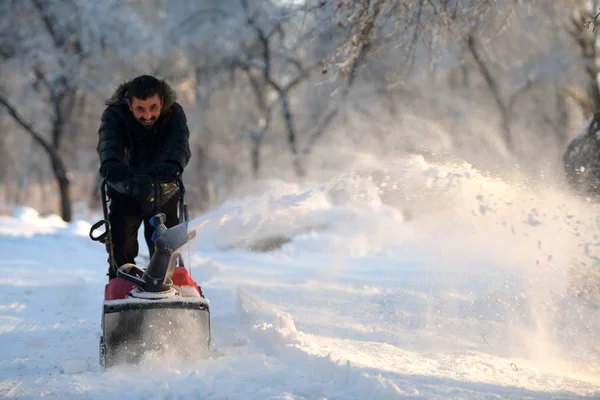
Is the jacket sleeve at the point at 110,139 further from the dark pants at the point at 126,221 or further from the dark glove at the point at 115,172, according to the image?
the dark pants at the point at 126,221

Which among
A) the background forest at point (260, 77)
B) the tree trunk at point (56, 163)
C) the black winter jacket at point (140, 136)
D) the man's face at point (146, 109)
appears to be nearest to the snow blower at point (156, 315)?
the black winter jacket at point (140, 136)

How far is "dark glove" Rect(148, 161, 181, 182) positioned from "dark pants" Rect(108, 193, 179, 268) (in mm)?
322

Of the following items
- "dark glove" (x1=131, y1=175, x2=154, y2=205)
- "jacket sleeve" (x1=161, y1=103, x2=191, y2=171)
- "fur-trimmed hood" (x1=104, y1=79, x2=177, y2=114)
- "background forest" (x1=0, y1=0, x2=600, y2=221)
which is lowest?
"dark glove" (x1=131, y1=175, x2=154, y2=205)

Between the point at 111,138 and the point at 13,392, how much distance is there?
1653 mm

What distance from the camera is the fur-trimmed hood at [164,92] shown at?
14.4 feet

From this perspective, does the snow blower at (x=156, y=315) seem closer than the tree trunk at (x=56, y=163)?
Yes

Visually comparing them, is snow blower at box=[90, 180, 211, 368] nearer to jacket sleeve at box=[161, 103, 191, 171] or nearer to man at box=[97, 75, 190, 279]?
man at box=[97, 75, 190, 279]

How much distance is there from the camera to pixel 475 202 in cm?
618

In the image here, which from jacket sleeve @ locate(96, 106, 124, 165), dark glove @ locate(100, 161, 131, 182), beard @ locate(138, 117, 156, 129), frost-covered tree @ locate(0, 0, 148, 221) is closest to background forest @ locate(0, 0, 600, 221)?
frost-covered tree @ locate(0, 0, 148, 221)

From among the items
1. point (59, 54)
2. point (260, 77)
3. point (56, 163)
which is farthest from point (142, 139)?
point (260, 77)

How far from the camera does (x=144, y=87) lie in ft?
14.0

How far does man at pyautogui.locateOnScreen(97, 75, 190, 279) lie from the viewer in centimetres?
413

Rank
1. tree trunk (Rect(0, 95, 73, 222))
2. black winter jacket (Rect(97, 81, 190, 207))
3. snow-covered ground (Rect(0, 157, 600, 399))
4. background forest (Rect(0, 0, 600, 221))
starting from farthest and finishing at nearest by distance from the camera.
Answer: background forest (Rect(0, 0, 600, 221))
tree trunk (Rect(0, 95, 73, 222))
black winter jacket (Rect(97, 81, 190, 207))
snow-covered ground (Rect(0, 157, 600, 399))

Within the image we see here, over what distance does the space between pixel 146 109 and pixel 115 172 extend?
57cm
